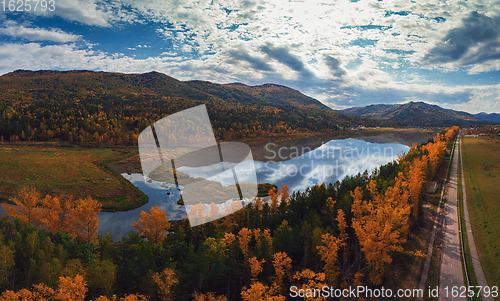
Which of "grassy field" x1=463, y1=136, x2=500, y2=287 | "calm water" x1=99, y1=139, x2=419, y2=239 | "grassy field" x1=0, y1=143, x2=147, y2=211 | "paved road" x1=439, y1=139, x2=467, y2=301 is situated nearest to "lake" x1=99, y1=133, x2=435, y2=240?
"calm water" x1=99, y1=139, x2=419, y2=239

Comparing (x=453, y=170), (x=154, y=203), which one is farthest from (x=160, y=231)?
(x=453, y=170)

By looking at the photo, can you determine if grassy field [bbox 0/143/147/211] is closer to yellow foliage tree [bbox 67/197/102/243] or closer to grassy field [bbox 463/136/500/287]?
yellow foliage tree [bbox 67/197/102/243]

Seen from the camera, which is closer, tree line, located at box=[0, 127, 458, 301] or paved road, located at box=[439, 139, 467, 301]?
tree line, located at box=[0, 127, 458, 301]

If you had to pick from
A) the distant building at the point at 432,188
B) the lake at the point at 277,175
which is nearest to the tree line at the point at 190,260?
the lake at the point at 277,175

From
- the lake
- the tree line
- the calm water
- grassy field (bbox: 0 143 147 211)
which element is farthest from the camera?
grassy field (bbox: 0 143 147 211)

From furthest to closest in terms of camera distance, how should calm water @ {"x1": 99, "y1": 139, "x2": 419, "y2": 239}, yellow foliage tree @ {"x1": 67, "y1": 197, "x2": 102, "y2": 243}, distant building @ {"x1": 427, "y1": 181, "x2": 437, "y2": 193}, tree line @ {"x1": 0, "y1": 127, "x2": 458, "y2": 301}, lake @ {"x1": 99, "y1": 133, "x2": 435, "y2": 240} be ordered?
1. distant building @ {"x1": 427, "y1": 181, "x2": 437, "y2": 193}
2. lake @ {"x1": 99, "y1": 133, "x2": 435, "y2": 240}
3. calm water @ {"x1": 99, "y1": 139, "x2": 419, "y2": 239}
4. yellow foliage tree @ {"x1": 67, "y1": 197, "x2": 102, "y2": 243}
5. tree line @ {"x1": 0, "y1": 127, "x2": 458, "y2": 301}
